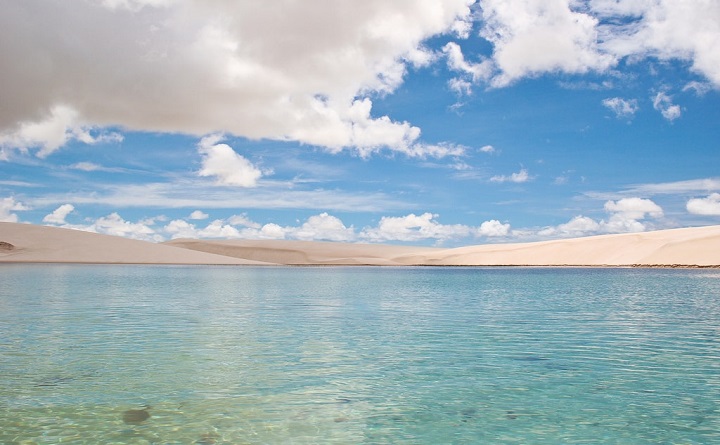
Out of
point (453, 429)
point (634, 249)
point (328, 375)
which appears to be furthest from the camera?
point (634, 249)

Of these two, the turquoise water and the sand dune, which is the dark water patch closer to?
the turquoise water

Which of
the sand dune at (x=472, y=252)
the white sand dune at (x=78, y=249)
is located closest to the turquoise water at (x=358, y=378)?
the sand dune at (x=472, y=252)

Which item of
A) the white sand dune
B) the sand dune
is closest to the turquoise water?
the sand dune

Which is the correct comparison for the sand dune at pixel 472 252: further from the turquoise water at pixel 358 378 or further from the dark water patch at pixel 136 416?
the dark water patch at pixel 136 416

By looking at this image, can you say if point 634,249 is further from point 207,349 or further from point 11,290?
point 207,349

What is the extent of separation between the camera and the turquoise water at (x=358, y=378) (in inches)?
342

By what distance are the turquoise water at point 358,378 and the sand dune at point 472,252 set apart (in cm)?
7965

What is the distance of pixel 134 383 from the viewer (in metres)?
11.2

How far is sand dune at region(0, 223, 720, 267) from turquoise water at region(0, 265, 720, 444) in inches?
3136

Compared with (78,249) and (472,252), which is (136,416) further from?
(472,252)

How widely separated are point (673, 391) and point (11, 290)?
33382 mm

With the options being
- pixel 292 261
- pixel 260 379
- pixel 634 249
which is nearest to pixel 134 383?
pixel 260 379

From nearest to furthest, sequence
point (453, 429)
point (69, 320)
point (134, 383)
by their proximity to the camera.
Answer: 1. point (453, 429)
2. point (134, 383)
3. point (69, 320)

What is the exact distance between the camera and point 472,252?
144 meters
